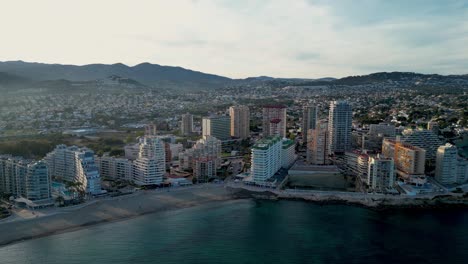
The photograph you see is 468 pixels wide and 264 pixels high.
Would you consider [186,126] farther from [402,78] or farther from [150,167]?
[402,78]

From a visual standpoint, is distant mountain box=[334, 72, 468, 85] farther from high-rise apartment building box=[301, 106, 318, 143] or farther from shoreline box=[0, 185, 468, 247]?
shoreline box=[0, 185, 468, 247]

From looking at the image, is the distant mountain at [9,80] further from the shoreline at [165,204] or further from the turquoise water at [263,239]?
the turquoise water at [263,239]

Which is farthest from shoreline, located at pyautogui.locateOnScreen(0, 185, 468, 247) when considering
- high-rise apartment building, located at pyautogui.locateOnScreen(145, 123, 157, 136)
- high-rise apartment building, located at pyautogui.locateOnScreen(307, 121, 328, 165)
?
high-rise apartment building, located at pyautogui.locateOnScreen(145, 123, 157, 136)

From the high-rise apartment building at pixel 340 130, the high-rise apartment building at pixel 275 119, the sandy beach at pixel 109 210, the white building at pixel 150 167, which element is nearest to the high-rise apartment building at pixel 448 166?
the high-rise apartment building at pixel 340 130

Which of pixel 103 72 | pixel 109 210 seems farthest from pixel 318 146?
pixel 103 72

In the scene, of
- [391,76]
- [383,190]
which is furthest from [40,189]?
[391,76]
